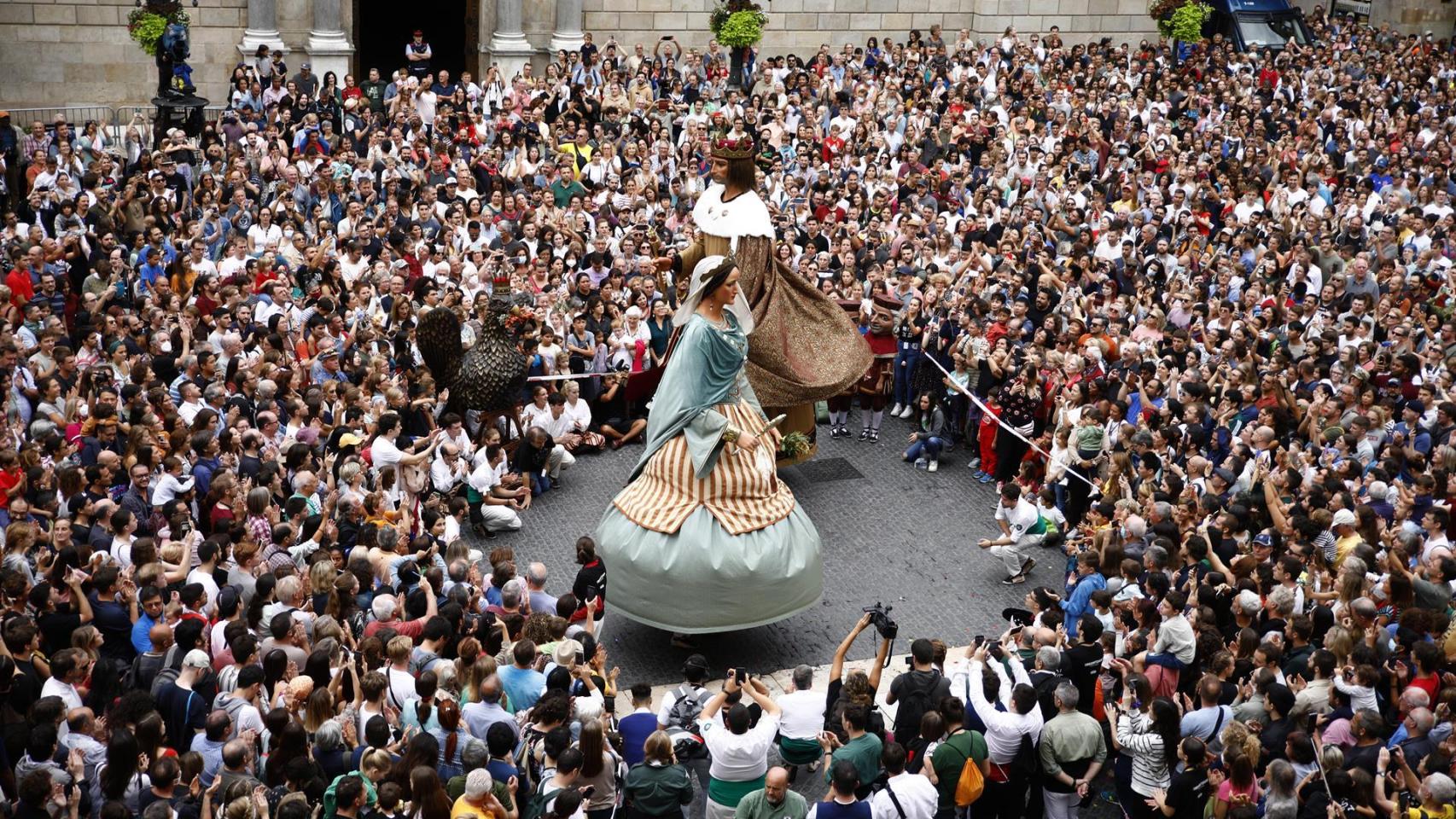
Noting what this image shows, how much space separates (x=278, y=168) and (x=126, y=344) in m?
5.62

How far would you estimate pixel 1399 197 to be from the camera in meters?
19.1

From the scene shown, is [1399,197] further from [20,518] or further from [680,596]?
[20,518]

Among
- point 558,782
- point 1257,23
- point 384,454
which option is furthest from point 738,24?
point 558,782

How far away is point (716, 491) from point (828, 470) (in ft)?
14.1

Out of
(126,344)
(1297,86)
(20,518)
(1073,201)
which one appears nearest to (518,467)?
(126,344)

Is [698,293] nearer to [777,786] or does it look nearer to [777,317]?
[777,317]

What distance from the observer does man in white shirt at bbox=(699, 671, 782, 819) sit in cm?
820

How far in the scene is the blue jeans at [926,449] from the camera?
14.8 m

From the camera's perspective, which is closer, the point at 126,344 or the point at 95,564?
the point at 95,564

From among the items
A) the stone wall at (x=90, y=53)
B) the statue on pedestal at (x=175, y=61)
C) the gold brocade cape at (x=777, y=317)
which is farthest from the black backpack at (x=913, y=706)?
the stone wall at (x=90, y=53)

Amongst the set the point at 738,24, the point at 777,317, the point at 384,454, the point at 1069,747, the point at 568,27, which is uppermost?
the point at 738,24

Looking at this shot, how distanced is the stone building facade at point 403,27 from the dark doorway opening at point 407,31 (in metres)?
0.03

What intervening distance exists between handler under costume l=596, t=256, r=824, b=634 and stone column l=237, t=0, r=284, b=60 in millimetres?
16360

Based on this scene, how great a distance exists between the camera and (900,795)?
764 centimetres
